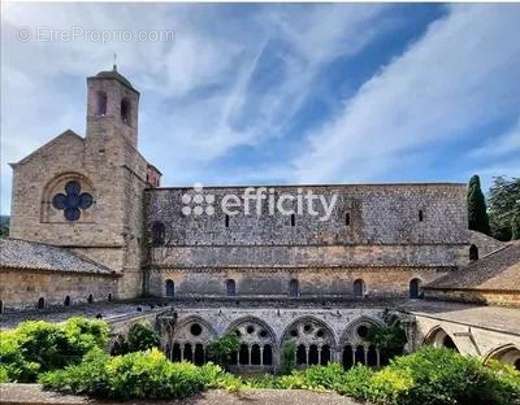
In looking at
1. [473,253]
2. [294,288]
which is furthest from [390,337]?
[473,253]

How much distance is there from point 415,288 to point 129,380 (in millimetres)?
23955

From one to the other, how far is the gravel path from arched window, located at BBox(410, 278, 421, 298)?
22174mm

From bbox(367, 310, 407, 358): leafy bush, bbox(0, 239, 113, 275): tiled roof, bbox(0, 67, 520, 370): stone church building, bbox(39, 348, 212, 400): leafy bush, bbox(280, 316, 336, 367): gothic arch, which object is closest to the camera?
bbox(39, 348, 212, 400): leafy bush

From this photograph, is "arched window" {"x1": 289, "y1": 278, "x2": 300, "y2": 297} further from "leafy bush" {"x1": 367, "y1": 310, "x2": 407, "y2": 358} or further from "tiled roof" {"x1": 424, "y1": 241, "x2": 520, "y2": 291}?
"tiled roof" {"x1": 424, "y1": 241, "x2": 520, "y2": 291}

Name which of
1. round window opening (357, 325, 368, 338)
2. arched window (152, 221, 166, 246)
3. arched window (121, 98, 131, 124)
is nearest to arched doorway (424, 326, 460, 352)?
round window opening (357, 325, 368, 338)

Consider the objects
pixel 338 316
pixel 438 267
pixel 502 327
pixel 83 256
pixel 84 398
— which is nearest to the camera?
pixel 84 398

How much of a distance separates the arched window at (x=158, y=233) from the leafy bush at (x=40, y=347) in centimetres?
1667

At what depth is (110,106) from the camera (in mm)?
25875

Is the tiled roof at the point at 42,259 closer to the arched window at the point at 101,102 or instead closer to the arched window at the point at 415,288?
the arched window at the point at 101,102

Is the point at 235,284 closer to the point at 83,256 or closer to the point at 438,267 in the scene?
the point at 83,256

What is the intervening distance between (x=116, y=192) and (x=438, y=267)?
823 inches

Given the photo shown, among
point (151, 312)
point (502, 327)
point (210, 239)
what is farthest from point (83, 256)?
point (502, 327)

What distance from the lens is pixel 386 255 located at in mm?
27156

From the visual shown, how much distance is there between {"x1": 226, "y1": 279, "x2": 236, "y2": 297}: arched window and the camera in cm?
2752
